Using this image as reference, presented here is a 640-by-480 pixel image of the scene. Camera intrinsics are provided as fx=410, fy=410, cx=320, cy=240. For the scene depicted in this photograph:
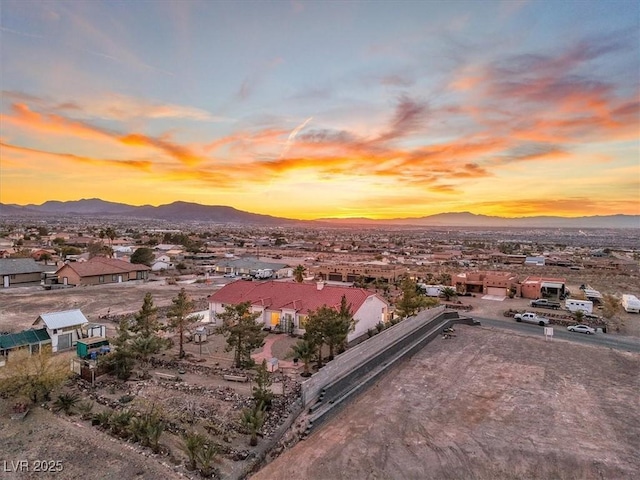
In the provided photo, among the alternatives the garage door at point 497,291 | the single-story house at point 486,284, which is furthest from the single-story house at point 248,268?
the garage door at point 497,291

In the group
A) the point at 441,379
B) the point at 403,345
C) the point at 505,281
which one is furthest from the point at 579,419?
the point at 505,281

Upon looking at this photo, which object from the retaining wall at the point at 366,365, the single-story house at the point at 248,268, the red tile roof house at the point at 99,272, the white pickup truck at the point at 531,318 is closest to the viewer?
the retaining wall at the point at 366,365

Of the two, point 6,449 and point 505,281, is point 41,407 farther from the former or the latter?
point 505,281

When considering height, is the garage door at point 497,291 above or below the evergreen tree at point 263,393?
below

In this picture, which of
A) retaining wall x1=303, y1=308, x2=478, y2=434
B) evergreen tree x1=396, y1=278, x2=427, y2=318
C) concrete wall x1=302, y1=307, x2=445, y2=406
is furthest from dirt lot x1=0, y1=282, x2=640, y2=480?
evergreen tree x1=396, y1=278, x2=427, y2=318

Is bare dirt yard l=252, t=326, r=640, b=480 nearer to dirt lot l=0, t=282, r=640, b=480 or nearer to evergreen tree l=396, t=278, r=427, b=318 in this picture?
A: dirt lot l=0, t=282, r=640, b=480

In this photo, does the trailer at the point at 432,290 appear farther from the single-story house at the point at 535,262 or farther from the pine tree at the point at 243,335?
the single-story house at the point at 535,262
